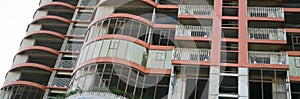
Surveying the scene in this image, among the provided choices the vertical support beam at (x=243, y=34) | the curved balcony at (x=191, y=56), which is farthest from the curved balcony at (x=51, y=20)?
the vertical support beam at (x=243, y=34)

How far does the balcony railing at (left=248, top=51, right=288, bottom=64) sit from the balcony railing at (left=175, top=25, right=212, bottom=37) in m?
3.80

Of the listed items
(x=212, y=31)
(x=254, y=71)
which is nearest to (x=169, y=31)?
(x=212, y=31)

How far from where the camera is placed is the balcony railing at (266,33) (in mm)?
28500

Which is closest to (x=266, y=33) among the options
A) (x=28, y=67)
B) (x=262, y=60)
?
(x=262, y=60)

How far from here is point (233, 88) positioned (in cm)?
2695

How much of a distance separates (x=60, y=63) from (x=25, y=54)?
13.1 feet

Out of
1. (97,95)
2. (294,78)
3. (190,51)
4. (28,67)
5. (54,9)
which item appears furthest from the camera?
(54,9)

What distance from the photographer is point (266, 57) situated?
1093 inches

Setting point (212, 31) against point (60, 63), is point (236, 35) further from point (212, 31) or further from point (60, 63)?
point (60, 63)

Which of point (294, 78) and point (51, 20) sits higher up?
point (51, 20)

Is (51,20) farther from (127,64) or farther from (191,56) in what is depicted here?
(191,56)

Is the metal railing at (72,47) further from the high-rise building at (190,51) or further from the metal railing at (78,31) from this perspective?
the high-rise building at (190,51)

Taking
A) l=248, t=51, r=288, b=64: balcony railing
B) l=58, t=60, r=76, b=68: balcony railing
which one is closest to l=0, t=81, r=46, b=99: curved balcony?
l=58, t=60, r=76, b=68: balcony railing

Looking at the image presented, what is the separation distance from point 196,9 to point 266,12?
222 inches
